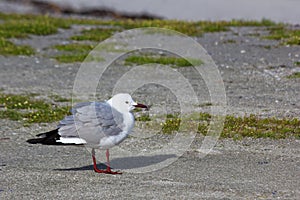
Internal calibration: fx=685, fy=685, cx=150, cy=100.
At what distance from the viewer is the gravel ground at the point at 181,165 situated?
9812mm

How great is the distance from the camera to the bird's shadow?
11430 millimetres

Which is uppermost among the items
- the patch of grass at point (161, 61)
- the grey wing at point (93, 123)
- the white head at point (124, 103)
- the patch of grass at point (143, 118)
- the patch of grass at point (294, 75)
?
the white head at point (124, 103)

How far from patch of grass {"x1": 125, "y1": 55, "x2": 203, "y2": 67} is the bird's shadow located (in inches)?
372

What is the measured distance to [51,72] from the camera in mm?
20797

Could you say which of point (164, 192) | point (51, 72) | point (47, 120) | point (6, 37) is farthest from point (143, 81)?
point (164, 192)

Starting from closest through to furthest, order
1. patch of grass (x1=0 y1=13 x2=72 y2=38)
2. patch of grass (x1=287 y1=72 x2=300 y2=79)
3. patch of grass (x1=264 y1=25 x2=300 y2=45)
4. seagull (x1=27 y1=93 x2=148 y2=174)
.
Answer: seagull (x1=27 y1=93 x2=148 y2=174), patch of grass (x1=287 y1=72 x2=300 y2=79), patch of grass (x1=264 y1=25 x2=300 y2=45), patch of grass (x1=0 y1=13 x2=72 y2=38)

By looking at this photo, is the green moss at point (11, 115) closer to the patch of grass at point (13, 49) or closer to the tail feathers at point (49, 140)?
the tail feathers at point (49, 140)

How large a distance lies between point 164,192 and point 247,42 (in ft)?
49.2

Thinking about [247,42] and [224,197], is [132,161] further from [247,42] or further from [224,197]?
[247,42]

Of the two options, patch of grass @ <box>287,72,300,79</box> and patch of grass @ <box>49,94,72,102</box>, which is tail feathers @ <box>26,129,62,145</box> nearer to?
patch of grass @ <box>49,94,72,102</box>

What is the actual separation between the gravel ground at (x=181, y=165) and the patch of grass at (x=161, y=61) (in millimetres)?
2203

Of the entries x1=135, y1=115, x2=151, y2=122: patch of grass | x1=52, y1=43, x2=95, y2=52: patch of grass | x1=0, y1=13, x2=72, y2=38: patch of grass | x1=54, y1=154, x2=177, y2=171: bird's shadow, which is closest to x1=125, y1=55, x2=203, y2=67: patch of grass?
x1=52, y1=43, x2=95, y2=52: patch of grass

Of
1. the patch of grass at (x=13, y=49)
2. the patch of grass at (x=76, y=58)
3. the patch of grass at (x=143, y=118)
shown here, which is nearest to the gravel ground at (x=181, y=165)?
the patch of grass at (x=143, y=118)

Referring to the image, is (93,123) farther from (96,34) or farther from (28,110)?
(96,34)
